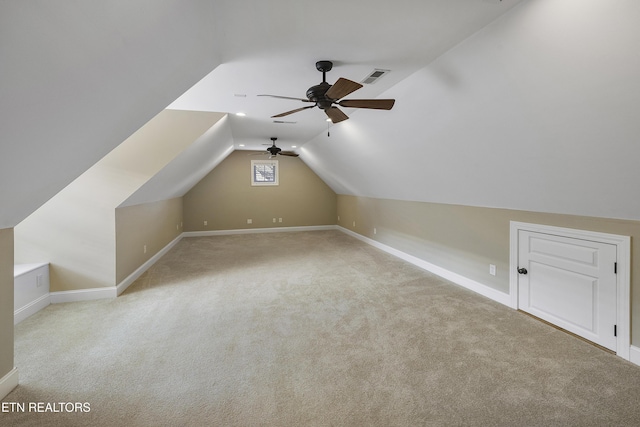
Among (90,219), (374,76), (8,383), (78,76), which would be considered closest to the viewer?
(78,76)

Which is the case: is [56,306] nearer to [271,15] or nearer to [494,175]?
[271,15]

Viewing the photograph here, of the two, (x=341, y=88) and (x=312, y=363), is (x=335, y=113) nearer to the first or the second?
(x=341, y=88)

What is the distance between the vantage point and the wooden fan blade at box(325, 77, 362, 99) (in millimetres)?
1933

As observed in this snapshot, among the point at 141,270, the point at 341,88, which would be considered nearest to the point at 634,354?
the point at 341,88

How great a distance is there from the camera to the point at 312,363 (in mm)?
2230

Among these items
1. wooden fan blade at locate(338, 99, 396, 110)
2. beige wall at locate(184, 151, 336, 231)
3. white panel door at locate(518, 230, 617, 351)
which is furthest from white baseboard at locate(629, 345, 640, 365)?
beige wall at locate(184, 151, 336, 231)

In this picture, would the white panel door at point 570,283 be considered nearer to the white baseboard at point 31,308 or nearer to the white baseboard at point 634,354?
the white baseboard at point 634,354

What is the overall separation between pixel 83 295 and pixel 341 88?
3808 mm

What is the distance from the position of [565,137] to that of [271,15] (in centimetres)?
221

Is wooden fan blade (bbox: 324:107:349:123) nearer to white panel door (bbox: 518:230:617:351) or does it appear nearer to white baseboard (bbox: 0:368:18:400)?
white panel door (bbox: 518:230:617:351)

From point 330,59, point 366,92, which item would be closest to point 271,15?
point 330,59

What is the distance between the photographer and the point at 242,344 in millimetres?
2523

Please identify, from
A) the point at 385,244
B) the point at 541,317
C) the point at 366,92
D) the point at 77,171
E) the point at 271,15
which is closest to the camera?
the point at 271,15

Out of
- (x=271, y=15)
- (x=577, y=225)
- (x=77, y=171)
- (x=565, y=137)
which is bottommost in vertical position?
(x=577, y=225)
